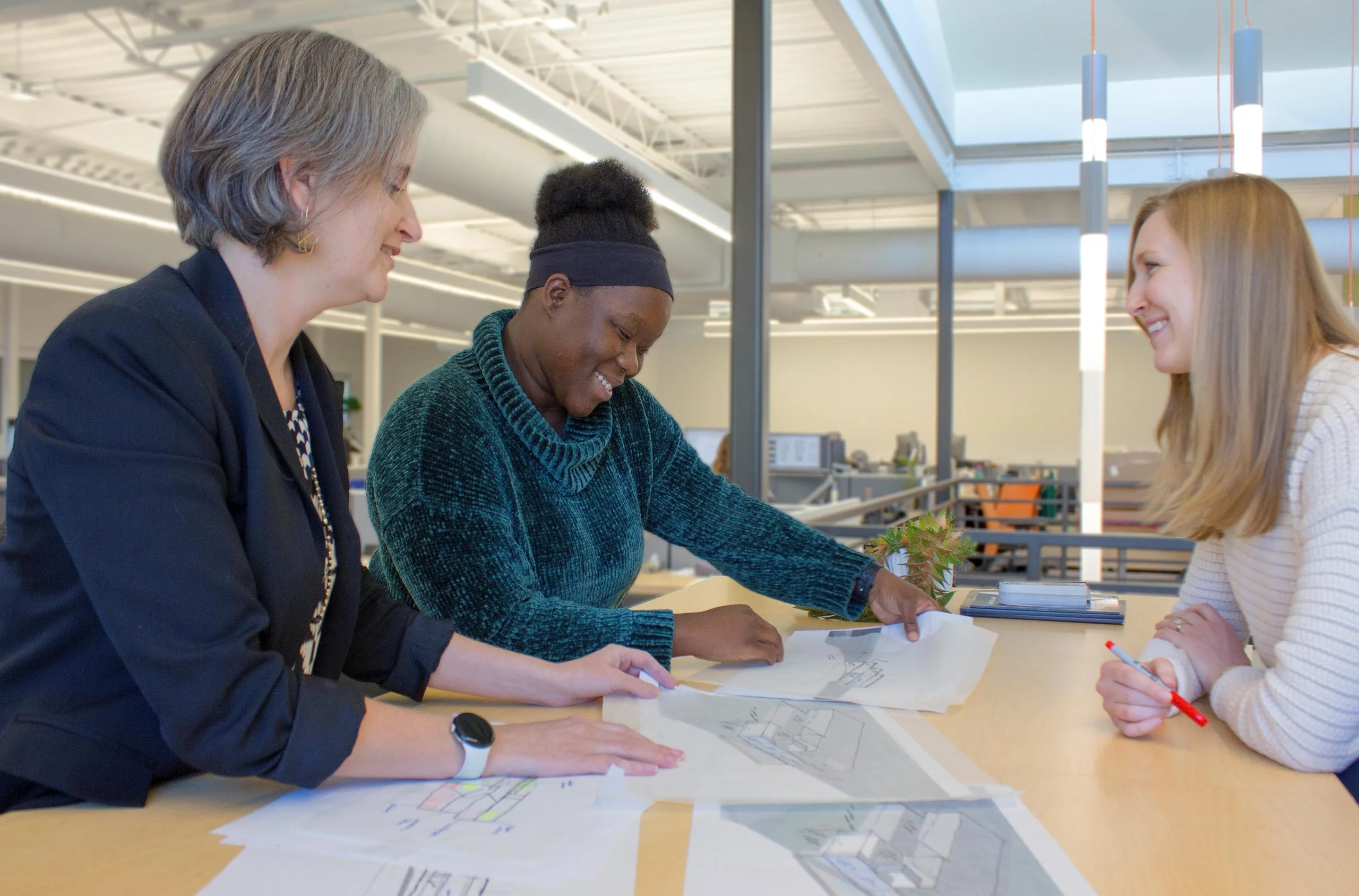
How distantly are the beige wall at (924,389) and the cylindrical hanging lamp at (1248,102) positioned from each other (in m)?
13.1

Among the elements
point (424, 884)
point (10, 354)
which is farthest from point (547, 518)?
point (10, 354)

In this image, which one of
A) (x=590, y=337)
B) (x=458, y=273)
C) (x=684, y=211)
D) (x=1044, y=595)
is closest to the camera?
(x=590, y=337)

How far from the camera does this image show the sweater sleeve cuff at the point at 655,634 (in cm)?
131

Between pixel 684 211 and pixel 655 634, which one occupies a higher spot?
pixel 684 211

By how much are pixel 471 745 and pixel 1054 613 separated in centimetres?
129

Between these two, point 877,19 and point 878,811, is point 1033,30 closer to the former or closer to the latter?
point 877,19

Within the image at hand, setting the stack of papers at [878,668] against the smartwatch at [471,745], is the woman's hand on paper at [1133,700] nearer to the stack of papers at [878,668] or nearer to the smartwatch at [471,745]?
the stack of papers at [878,668]

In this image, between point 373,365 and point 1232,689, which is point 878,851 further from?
point 373,365

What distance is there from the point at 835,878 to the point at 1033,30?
249 inches

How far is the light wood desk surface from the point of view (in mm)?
761

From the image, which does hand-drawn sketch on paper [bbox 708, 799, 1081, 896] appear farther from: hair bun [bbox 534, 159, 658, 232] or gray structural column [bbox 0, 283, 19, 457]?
gray structural column [bbox 0, 283, 19, 457]

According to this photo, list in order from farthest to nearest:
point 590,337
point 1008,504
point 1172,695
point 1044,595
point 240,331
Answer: point 1008,504 → point 1044,595 → point 590,337 → point 1172,695 → point 240,331

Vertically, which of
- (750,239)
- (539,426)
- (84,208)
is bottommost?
(539,426)

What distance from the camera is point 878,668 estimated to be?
139 centimetres
